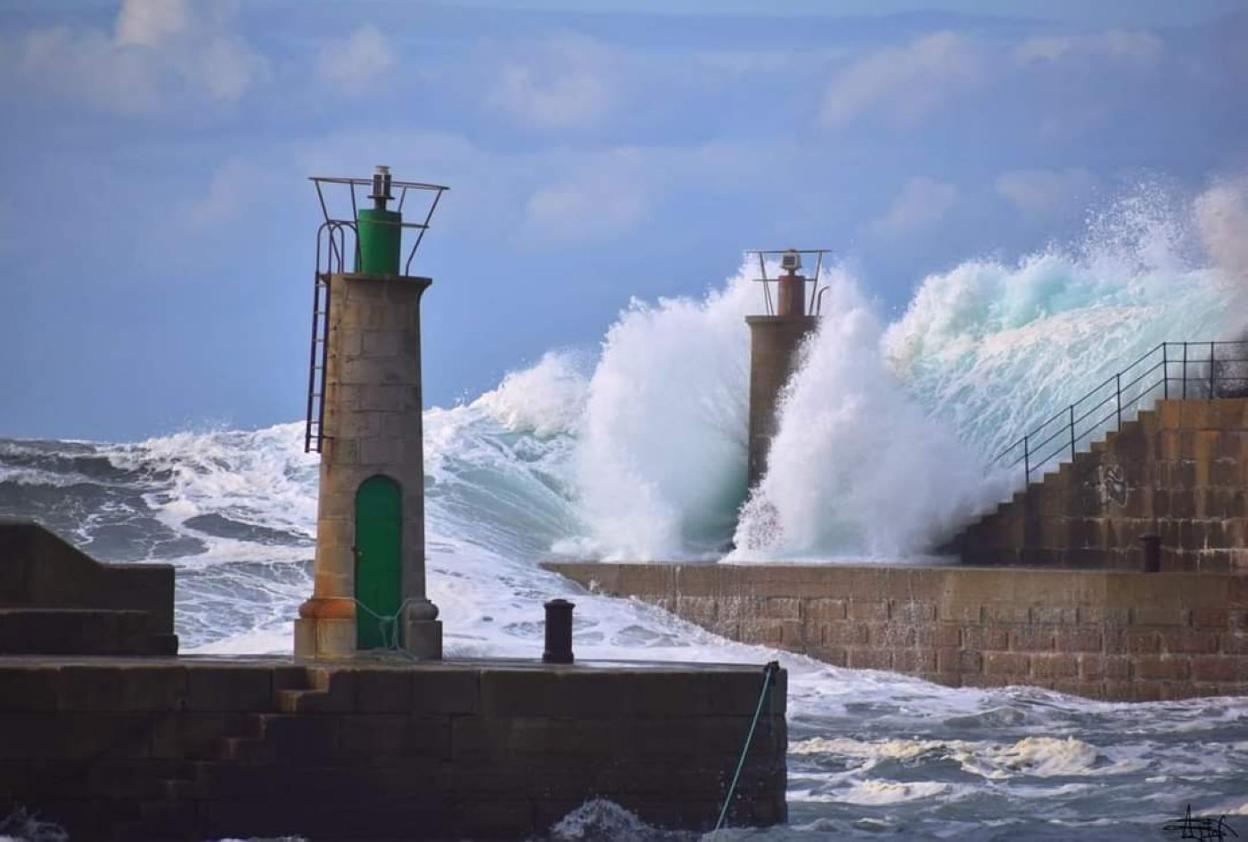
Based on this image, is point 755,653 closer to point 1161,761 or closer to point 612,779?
point 1161,761

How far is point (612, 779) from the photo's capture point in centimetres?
1352

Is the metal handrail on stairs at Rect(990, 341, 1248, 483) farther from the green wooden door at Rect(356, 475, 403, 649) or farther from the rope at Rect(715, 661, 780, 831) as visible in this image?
the rope at Rect(715, 661, 780, 831)

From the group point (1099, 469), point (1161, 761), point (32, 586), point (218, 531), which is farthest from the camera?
point (218, 531)

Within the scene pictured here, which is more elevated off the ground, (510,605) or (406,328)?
(406,328)

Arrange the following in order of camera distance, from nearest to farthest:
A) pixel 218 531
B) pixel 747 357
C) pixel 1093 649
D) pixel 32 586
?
pixel 32 586 < pixel 1093 649 < pixel 218 531 < pixel 747 357

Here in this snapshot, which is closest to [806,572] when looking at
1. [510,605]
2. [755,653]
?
[755,653]

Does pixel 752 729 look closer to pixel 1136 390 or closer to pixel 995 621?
pixel 995 621

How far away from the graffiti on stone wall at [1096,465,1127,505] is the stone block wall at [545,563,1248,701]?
1359 millimetres

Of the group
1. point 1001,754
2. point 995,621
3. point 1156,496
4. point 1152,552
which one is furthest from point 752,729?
point 1156,496

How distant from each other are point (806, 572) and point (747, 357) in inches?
284

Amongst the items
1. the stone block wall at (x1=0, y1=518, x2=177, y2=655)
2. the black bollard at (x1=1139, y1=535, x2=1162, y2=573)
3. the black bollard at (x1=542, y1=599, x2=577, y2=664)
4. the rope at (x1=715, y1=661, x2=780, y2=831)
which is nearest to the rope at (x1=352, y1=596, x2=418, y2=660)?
the black bollard at (x1=542, y1=599, x2=577, y2=664)

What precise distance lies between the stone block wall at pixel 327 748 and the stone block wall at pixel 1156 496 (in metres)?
10.0

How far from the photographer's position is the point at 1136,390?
26.8 meters

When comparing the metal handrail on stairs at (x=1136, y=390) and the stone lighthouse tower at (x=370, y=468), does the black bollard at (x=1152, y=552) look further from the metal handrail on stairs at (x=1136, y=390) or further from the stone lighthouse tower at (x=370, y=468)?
the stone lighthouse tower at (x=370, y=468)
